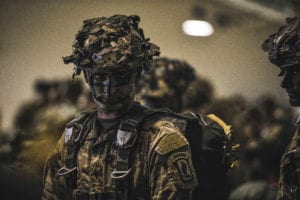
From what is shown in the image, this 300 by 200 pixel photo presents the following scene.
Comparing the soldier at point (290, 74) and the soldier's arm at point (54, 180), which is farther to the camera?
the soldier's arm at point (54, 180)

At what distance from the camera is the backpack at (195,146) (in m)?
2.14

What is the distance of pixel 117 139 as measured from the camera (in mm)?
2152

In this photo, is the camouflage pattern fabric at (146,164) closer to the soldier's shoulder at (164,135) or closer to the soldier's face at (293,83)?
the soldier's shoulder at (164,135)

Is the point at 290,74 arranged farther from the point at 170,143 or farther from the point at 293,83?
the point at 170,143

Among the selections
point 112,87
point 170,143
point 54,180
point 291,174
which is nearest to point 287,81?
point 291,174

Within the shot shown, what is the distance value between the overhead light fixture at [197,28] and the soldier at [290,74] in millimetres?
922

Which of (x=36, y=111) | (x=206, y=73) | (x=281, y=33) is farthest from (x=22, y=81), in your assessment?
(x=281, y=33)

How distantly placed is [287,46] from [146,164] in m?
0.53

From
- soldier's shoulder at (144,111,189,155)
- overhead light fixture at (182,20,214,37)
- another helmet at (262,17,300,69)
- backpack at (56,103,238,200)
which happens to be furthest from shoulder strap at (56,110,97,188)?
overhead light fixture at (182,20,214,37)

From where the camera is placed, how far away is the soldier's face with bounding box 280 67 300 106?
7.16ft

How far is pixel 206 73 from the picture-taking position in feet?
10.2

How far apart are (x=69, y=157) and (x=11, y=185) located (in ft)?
3.10

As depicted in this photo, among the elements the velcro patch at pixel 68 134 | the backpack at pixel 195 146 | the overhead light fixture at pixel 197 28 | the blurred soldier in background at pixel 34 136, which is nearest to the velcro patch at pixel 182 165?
the backpack at pixel 195 146

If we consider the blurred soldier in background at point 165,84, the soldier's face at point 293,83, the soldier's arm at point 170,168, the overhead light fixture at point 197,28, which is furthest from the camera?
the overhead light fixture at point 197,28
